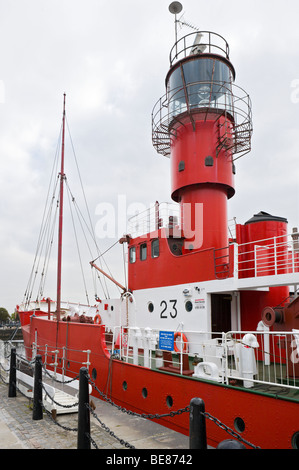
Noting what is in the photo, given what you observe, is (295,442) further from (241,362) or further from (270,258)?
(270,258)

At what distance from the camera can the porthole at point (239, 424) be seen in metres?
6.03

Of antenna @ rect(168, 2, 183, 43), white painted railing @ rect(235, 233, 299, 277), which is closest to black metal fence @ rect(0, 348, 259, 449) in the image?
white painted railing @ rect(235, 233, 299, 277)

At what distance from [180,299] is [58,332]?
16.9ft

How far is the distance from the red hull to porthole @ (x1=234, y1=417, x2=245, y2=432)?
7cm

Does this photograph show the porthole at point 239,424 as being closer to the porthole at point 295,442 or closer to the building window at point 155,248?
the porthole at point 295,442

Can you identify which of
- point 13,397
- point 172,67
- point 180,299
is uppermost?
point 172,67

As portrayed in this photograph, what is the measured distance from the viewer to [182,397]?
23.5 feet

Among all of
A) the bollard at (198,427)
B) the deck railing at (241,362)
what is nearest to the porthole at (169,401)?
the deck railing at (241,362)

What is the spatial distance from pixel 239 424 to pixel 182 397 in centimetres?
137

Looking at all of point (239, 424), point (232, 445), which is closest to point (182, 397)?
point (239, 424)

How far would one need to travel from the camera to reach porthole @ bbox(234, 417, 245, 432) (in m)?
6.03
